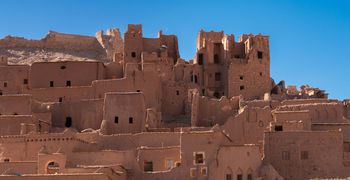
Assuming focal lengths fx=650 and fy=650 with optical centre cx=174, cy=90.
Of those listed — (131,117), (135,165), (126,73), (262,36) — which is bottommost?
(135,165)

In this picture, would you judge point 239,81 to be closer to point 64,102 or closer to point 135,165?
point 64,102

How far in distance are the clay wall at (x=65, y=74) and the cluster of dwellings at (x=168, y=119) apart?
8 centimetres

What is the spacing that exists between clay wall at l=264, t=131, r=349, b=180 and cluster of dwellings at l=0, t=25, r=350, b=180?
0.18 ft

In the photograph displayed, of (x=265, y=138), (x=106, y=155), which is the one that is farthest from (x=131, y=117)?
(x=265, y=138)

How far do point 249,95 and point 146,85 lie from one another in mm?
8396

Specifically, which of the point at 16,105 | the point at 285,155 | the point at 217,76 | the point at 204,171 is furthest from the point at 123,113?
the point at 217,76

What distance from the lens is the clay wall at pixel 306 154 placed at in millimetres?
34688

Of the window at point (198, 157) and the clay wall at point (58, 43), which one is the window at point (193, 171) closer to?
the window at point (198, 157)

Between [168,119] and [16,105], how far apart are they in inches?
416

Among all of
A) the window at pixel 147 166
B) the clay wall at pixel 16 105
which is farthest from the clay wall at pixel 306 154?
the clay wall at pixel 16 105

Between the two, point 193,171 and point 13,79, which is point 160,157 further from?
point 13,79

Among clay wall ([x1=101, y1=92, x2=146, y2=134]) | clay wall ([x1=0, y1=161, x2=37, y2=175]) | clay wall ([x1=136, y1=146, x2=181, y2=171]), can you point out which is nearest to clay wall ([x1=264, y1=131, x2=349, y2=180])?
clay wall ([x1=136, y1=146, x2=181, y2=171])

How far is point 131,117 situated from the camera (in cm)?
3928

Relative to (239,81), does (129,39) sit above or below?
above
